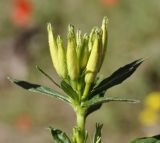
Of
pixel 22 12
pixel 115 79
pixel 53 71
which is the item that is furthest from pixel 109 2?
pixel 115 79

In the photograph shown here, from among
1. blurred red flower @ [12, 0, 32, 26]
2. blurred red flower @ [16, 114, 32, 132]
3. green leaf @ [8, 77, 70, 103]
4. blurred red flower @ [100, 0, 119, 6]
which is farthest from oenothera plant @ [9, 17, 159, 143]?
blurred red flower @ [100, 0, 119, 6]

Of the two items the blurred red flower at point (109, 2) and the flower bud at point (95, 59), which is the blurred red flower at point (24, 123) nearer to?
the blurred red flower at point (109, 2)

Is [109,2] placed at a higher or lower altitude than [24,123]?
higher

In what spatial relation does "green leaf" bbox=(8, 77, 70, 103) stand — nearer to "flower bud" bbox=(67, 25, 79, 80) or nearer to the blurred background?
"flower bud" bbox=(67, 25, 79, 80)

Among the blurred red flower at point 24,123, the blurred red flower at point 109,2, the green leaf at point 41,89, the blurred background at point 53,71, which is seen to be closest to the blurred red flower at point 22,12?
the blurred background at point 53,71

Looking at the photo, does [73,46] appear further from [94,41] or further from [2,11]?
[2,11]

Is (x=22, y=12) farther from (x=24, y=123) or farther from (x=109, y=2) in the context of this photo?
(x=24, y=123)

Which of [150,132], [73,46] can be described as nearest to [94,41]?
[73,46]
